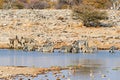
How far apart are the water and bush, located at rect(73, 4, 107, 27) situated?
1684 centimetres

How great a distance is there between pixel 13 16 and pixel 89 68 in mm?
34321

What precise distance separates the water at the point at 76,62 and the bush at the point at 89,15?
16842 millimetres

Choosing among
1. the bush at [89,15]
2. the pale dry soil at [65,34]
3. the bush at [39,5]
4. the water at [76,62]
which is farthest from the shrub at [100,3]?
the water at [76,62]

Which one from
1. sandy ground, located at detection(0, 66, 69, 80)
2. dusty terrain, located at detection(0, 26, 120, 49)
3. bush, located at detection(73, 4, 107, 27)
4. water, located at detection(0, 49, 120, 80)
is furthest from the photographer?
bush, located at detection(73, 4, 107, 27)

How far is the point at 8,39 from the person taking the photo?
2052 inches

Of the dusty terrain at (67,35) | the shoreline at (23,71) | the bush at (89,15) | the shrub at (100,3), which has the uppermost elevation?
the shrub at (100,3)

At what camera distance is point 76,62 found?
119 ft

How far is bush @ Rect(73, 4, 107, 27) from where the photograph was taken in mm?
62091

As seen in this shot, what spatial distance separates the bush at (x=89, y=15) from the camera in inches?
2445

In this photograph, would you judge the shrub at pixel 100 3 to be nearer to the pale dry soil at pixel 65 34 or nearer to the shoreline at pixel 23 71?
the pale dry soil at pixel 65 34

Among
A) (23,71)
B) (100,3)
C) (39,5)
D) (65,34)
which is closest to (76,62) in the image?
(23,71)

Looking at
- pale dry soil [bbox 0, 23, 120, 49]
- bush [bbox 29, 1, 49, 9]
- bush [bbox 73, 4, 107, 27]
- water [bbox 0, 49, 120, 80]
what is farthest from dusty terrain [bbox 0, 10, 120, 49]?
bush [bbox 29, 1, 49, 9]

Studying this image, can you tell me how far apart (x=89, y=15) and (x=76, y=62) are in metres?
26.6

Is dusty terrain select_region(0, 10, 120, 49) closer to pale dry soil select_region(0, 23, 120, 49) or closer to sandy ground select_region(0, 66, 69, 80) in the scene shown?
pale dry soil select_region(0, 23, 120, 49)
